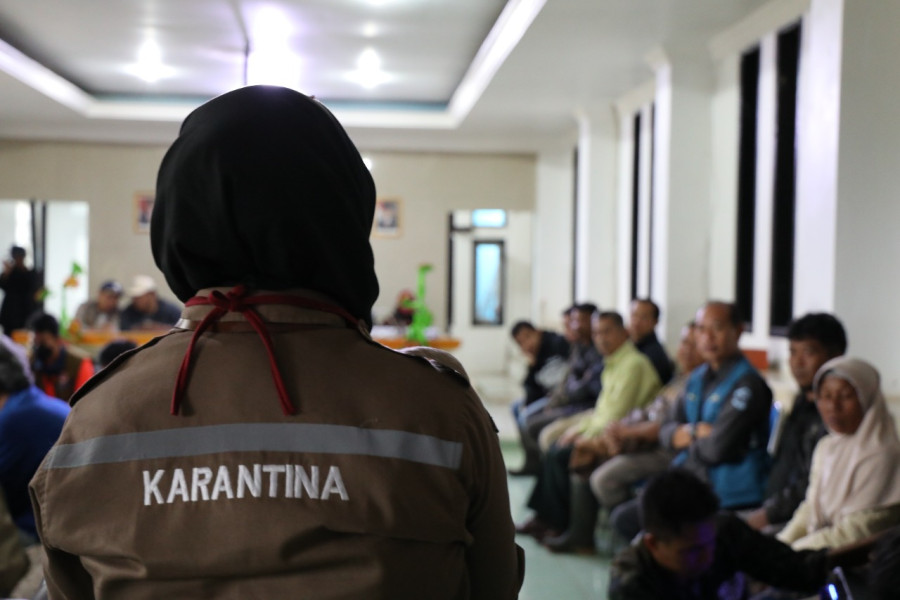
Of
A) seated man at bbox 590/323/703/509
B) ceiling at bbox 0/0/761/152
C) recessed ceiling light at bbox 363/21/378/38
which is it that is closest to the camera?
seated man at bbox 590/323/703/509

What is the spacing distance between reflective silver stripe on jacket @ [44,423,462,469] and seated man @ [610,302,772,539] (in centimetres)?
292

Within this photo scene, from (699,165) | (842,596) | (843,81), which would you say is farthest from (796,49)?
(842,596)

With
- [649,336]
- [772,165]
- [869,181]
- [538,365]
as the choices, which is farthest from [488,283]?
[869,181]

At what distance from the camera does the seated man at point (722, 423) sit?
3.60 meters

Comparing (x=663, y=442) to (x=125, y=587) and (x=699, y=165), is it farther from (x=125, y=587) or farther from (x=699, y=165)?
(x=125, y=587)

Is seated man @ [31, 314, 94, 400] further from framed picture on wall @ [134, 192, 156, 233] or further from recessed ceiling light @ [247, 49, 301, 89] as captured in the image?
framed picture on wall @ [134, 192, 156, 233]

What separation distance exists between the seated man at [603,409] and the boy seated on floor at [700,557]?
2231 mm

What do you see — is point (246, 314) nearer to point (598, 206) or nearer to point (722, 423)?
point (722, 423)

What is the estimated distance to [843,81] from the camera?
12.0 ft

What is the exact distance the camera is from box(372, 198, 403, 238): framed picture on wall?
416 inches

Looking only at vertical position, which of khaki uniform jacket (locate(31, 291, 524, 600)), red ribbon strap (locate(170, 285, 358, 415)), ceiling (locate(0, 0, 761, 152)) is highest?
ceiling (locate(0, 0, 761, 152))

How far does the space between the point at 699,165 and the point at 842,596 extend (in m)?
4.26

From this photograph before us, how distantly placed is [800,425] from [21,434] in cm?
252

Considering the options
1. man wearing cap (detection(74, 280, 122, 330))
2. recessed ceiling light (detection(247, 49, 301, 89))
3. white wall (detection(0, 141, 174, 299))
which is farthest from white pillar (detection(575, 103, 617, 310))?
white wall (detection(0, 141, 174, 299))
